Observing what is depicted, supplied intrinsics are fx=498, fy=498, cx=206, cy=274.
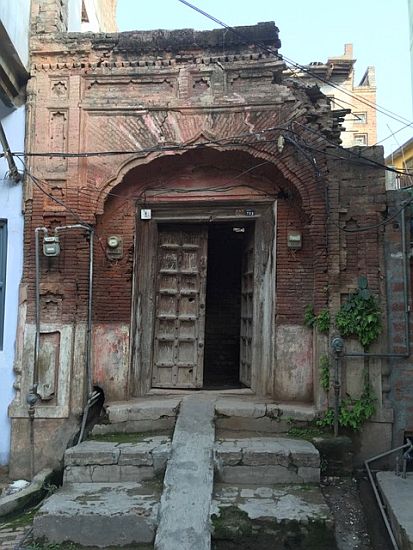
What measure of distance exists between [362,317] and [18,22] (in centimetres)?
577

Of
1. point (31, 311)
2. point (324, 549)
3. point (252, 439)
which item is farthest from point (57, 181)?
point (324, 549)

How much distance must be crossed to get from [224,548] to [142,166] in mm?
4643

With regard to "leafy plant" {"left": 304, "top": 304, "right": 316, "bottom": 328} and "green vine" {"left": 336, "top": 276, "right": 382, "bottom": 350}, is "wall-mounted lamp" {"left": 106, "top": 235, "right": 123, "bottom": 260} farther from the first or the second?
"green vine" {"left": 336, "top": 276, "right": 382, "bottom": 350}

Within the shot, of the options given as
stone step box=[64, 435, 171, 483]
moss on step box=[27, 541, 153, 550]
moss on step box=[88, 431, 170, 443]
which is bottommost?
moss on step box=[27, 541, 153, 550]

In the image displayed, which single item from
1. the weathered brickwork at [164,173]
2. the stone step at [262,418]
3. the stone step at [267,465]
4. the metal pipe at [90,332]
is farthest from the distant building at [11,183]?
the stone step at [267,465]

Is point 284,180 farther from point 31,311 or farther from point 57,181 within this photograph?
point 31,311

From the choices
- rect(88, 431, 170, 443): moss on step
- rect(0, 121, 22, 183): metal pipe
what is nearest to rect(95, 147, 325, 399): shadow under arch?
rect(88, 431, 170, 443): moss on step

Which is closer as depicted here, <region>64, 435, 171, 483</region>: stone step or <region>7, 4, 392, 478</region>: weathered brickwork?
<region>64, 435, 171, 483</region>: stone step

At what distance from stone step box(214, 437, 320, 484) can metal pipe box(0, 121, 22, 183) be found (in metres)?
4.29

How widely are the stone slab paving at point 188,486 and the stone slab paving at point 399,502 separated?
1.54m

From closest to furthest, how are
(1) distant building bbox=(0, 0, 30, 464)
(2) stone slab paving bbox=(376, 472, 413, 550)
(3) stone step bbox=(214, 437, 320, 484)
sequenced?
(2) stone slab paving bbox=(376, 472, 413, 550) → (3) stone step bbox=(214, 437, 320, 484) → (1) distant building bbox=(0, 0, 30, 464)

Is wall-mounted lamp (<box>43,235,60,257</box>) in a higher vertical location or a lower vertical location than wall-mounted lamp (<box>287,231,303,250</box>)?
lower

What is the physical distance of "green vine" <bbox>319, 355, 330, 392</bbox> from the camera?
5980 mm

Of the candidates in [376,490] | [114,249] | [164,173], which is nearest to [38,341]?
[114,249]
